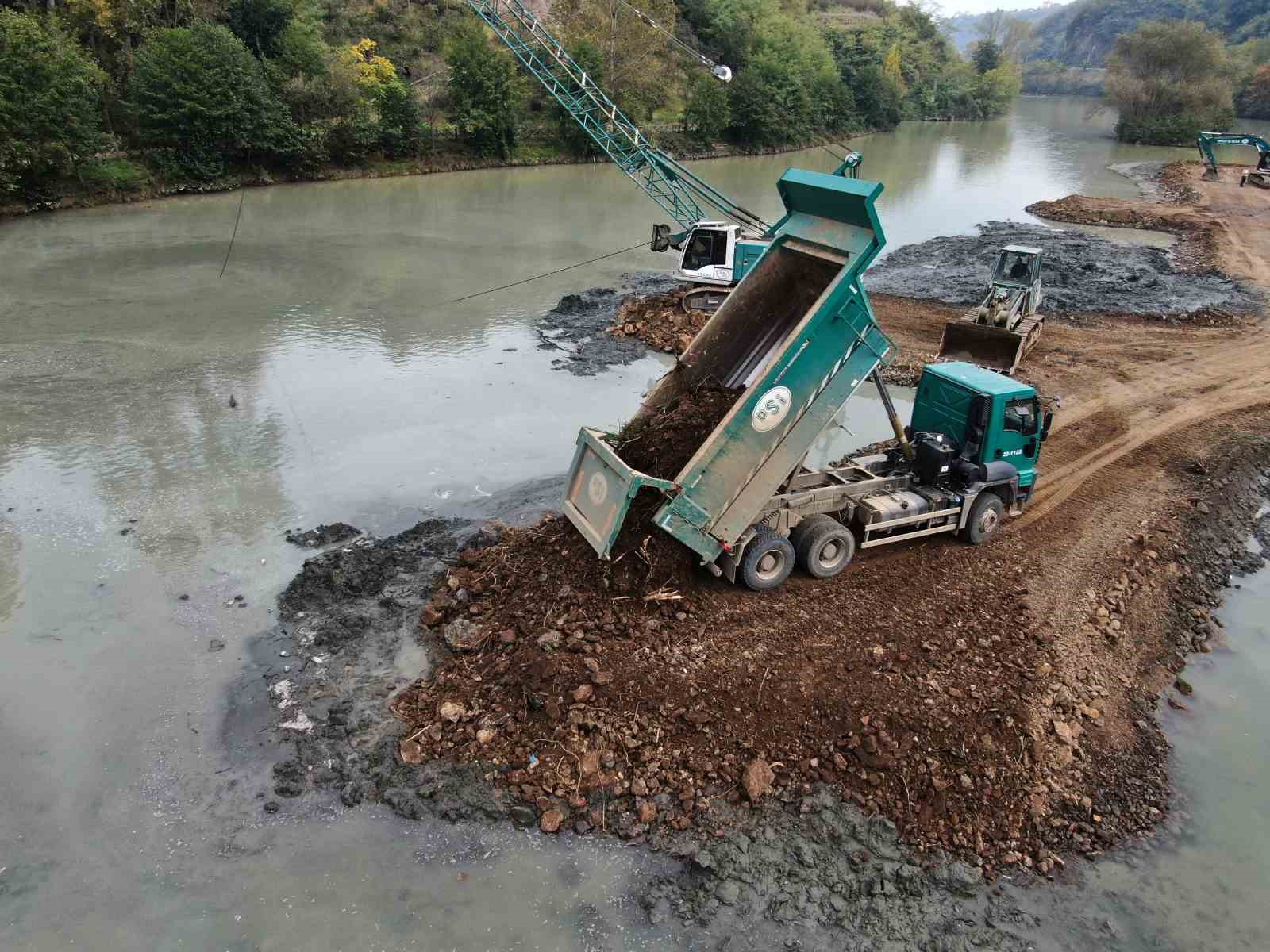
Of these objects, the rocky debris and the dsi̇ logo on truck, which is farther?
the rocky debris

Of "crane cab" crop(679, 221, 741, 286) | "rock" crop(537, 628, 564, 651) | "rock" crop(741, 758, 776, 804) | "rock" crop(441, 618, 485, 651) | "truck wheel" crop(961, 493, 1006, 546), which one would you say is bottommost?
"rock" crop(441, 618, 485, 651)

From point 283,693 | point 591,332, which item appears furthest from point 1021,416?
point 591,332

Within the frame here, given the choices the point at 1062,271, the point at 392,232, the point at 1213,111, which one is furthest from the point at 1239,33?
the point at 392,232

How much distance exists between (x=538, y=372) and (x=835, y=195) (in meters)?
7.91

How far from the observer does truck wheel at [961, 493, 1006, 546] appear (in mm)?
8805

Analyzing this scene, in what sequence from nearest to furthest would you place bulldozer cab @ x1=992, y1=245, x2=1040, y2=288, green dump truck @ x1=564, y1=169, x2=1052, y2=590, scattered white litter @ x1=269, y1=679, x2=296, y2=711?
scattered white litter @ x1=269, y1=679, x2=296, y2=711
green dump truck @ x1=564, y1=169, x2=1052, y2=590
bulldozer cab @ x1=992, y1=245, x2=1040, y2=288

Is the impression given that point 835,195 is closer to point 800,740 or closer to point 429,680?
point 800,740

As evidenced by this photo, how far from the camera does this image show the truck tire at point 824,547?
7.93m

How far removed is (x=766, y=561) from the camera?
7.78 m

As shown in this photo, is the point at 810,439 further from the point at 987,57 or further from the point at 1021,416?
the point at 987,57

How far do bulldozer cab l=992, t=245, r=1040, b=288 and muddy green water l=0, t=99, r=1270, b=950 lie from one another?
5.84 meters

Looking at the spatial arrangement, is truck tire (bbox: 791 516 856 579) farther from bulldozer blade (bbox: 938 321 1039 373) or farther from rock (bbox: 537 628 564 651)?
bulldozer blade (bbox: 938 321 1039 373)

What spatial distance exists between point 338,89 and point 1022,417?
109ft

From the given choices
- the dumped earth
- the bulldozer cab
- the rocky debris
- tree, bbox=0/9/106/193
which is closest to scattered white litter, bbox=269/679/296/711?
the dumped earth
